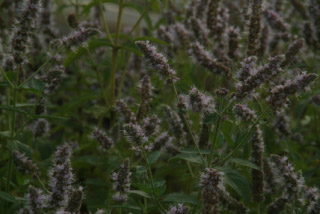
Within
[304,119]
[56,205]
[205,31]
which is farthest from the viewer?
[304,119]

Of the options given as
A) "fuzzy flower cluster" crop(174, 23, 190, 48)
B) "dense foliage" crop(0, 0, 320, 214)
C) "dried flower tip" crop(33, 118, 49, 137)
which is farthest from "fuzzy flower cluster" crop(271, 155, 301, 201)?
"fuzzy flower cluster" crop(174, 23, 190, 48)

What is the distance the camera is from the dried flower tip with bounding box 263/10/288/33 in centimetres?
366

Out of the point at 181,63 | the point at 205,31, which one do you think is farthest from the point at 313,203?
the point at 181,63

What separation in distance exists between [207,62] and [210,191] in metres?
0.94

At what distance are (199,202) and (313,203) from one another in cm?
52

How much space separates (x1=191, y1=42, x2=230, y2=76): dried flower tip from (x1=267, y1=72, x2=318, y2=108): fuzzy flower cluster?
1.47 feet

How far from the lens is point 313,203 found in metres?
2.14

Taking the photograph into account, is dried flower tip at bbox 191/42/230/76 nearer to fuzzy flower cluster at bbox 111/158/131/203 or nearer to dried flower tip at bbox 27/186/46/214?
fuzzy flower cluster at bbox 111/158/131/203

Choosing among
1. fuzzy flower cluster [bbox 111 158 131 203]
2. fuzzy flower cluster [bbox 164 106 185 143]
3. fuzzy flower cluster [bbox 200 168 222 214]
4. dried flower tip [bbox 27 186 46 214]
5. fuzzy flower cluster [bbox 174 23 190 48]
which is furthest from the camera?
fuzzy flower cluster [bbox 174 23 190 48]

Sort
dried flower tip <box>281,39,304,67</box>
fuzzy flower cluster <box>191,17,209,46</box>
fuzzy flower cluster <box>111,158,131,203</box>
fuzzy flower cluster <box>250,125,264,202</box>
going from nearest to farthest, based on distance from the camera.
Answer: fuzzy flower cluster <box>111,158,131,203</box>
fuzzy flower cluster <box>250,125,264,202</box>
dried flower tip <box>281,39,304,67</box>
fuzzy flower cluster <box>191,17,209,46</box>

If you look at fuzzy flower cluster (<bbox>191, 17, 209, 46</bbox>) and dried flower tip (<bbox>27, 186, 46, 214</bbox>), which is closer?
dried flower tip (<bbox>27, 186, 46, 214</bbox>)

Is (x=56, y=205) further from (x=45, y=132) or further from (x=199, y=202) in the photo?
(x=45, y=132)

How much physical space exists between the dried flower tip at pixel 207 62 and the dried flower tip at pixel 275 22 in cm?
129

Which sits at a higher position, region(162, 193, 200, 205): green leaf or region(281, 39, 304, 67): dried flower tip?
region(281, 39, 304, 67): dried flower tip
